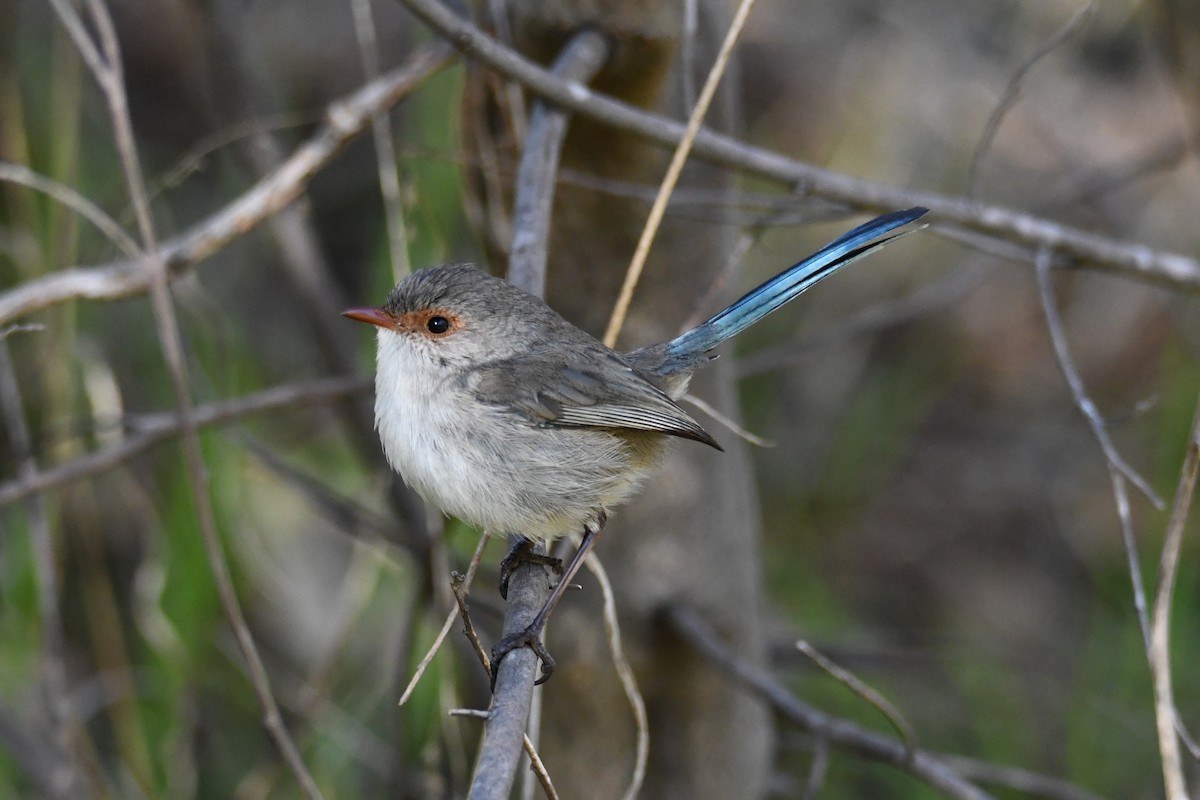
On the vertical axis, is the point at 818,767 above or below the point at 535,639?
above

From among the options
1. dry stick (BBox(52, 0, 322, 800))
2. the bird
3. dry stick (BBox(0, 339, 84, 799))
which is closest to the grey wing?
the bird

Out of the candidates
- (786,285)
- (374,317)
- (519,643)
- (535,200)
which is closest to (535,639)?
(519,643)

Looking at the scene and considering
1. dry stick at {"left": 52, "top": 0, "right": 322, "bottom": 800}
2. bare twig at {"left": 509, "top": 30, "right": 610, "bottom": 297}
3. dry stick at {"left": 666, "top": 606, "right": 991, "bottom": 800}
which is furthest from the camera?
dry stick at {"left": 666, "top": 606, "right": 991, "bottom": 800}

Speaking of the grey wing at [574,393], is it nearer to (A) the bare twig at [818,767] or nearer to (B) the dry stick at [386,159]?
(B) the dry stick at [386,159]

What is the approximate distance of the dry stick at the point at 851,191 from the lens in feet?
A: 9.87

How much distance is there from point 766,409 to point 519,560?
12.6 ft

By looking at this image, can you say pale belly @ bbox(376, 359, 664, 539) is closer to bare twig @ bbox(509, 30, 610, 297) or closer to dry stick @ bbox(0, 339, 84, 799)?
bare twig @ bbox(509, 30, 610, 297)

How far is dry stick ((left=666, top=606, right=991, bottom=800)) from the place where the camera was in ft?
11.2

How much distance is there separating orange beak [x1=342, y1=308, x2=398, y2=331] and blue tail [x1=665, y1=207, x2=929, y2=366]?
85cm

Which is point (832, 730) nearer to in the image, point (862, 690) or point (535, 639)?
point (862, 690)

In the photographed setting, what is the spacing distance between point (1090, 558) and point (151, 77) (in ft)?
21.4

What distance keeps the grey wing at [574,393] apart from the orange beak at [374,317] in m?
0.27

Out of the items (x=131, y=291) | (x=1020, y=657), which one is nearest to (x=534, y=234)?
(x=131, y=291)

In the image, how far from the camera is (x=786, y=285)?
3.48 m
